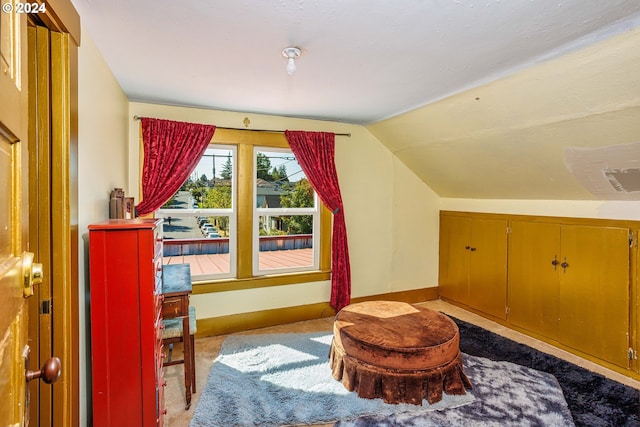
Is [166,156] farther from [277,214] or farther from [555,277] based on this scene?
[555,277]

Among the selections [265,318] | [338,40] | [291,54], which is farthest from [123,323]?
[265,318]

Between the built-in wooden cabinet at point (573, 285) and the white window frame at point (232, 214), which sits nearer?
the built-in wooden cabinet at point (573, 285)

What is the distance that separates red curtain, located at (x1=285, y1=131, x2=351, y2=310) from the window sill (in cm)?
22

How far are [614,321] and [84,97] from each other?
4073mm

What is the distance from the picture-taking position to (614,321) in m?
2.76

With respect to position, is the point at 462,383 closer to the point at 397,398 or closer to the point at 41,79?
the point at 397,398

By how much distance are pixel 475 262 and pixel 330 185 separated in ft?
6.56

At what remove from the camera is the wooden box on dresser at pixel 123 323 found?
1.64 m

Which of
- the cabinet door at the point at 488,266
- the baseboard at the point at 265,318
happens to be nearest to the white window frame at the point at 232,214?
the baseboard at the point at 265,318

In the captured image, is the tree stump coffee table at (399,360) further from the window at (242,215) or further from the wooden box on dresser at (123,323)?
the window at (242,215)

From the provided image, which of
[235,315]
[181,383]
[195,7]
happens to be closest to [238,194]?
[235,315]

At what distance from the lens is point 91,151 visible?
192 centimetres

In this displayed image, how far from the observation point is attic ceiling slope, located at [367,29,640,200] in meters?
1.98

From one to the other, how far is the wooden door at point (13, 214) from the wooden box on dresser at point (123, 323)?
0.88 m
